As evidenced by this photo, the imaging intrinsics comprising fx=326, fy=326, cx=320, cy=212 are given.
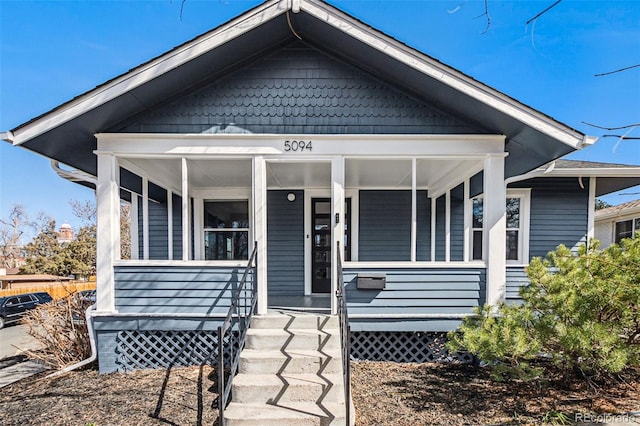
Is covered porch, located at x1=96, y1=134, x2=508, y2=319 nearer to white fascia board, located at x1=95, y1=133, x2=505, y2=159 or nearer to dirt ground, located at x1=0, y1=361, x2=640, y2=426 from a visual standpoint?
white fascia board, located at x1=95, y1=133, x2=505, y2=159

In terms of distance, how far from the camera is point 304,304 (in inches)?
223

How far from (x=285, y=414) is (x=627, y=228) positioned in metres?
13.9

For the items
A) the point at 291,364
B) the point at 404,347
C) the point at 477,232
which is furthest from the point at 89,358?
the point at 477,232

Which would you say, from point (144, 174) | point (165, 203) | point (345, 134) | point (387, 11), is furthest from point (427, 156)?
point (165, 203)

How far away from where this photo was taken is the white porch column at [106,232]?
4629 mm

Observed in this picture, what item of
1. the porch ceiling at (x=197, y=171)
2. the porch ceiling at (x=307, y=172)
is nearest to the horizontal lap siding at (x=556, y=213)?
the porch ceiling at (x=307, y=172)

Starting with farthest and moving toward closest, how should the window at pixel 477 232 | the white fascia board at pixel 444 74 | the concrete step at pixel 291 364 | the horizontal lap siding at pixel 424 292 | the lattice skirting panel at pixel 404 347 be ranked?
the window at pixel 477 232
the lattice skirting panel at pixel 404 347
the horizontal lap siding at pixel 424 292
the white fascia board at pixel 444 74
the concrete step at pixel 291 364

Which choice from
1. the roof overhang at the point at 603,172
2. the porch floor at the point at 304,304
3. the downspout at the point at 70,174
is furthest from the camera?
the roof overhang at the point at 603,172

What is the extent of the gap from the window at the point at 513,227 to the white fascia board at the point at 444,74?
3.17 m

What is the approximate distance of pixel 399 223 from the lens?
284 inches

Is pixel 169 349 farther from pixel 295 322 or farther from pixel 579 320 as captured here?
pixel 579 320

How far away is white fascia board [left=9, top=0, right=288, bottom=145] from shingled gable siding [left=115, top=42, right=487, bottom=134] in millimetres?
551

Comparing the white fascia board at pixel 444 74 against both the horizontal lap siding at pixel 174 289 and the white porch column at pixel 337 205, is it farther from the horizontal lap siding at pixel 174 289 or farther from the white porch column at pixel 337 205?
the horizontal lap siding at pixel 174 289

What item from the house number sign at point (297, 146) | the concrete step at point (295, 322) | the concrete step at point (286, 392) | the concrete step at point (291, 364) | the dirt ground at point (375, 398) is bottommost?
the dirt ground at point (375, 398)
